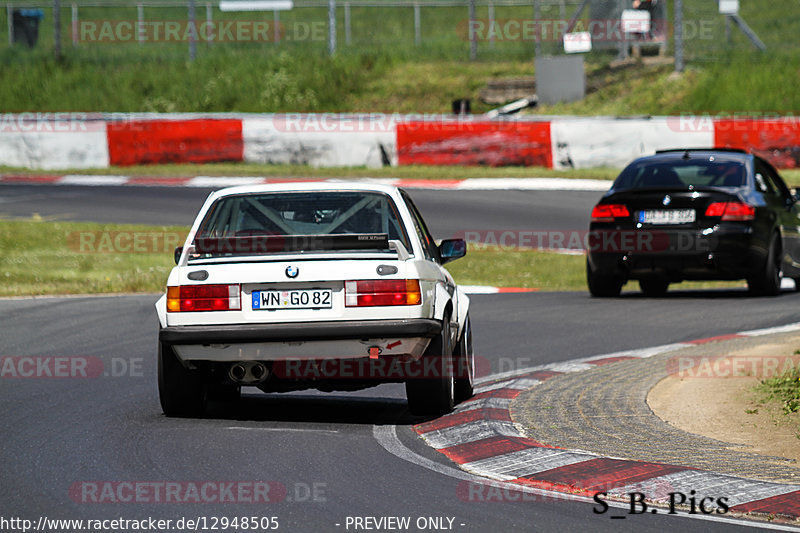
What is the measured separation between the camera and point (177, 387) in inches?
322

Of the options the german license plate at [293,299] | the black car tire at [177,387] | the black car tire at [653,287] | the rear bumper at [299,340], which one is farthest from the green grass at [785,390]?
the black car tire at [653,287]

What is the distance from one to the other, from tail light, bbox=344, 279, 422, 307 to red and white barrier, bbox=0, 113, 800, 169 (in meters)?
19.9

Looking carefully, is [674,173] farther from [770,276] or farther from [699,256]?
[770,276]

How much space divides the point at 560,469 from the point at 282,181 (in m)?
20.7

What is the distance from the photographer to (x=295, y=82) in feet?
123

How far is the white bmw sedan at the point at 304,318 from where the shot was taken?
306 inches

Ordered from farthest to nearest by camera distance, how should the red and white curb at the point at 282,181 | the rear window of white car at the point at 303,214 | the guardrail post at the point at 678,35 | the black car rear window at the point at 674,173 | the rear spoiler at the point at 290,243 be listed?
1. the guardrail post at the point at 678,35
2. the red and white curb at the point at 282,181
3. the black car rear window at the point at 674,173
4. the rear window of white car at the point at 303,214
5. the rear spoiler at the point at 290,243

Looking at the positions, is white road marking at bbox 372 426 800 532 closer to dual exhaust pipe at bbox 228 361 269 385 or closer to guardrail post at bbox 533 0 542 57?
dual exhaust pipe at bbox 228 361 269 385

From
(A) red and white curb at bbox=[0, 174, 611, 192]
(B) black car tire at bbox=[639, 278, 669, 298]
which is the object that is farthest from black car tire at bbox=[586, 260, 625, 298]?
(A) red and white curb at bbox=[0, 174, 611, 192]

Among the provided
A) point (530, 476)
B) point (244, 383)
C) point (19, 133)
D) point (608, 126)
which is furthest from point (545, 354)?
point (19, 133)

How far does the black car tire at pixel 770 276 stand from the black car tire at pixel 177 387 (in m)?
8.43

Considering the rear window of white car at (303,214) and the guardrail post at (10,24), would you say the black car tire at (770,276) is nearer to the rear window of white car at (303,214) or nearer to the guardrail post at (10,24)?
the rear window of white car at (303,214)

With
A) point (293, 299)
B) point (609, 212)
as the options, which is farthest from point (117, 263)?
point (293, 299)

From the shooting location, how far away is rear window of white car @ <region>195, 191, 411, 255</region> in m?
8.63
